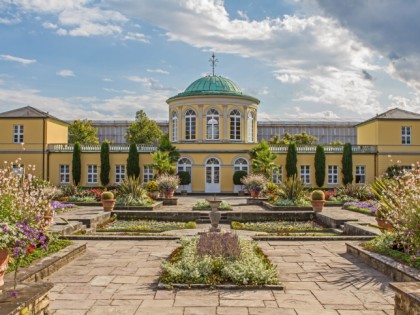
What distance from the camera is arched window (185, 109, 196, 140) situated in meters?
34.6

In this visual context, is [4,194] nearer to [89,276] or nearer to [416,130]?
[89,276]

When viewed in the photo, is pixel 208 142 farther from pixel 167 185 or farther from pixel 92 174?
pixel 167 185

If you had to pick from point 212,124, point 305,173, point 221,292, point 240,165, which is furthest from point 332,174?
point 221,292

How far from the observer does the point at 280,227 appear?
1532cm

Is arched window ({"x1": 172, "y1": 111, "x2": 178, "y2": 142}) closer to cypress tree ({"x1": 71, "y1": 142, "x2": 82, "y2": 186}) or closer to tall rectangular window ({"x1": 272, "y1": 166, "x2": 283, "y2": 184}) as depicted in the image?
cypress tree ({"x1": 71, "y1": 142, "x2": 82, "y2": 186})

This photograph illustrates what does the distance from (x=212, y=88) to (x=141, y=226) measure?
21.6 m

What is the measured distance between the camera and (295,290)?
6934 millimetres

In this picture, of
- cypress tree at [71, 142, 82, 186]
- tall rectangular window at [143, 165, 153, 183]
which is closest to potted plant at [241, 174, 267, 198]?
tall rectangular window at [143, 165, 153, 183]

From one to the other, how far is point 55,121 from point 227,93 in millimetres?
13100

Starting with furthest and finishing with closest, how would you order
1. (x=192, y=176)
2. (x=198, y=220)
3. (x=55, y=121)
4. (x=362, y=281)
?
1. (x=55, y=121)
2. (x=192, y=176)
3. (x=198, y=220)
4. (x=362, y=281)

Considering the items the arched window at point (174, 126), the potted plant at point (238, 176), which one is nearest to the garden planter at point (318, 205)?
the potted plant at point (238, 176)

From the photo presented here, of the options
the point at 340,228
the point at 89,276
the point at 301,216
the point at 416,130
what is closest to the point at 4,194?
the point at 89,276

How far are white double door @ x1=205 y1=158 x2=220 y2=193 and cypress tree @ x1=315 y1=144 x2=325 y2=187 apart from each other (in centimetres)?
692

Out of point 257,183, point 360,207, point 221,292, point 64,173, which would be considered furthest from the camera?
Result: point 64,173
